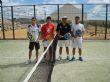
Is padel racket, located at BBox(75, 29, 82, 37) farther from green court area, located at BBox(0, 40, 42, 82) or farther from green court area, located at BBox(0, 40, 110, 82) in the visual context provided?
green court area, located at BBox(0, 40, 42, 82)

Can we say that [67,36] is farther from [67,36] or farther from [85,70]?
[85,70]

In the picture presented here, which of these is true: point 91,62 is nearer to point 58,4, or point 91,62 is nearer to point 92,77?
point 92,77

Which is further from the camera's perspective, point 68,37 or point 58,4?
point 58,4

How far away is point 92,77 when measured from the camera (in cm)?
972

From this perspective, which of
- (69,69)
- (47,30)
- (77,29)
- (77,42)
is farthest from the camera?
(77,42)

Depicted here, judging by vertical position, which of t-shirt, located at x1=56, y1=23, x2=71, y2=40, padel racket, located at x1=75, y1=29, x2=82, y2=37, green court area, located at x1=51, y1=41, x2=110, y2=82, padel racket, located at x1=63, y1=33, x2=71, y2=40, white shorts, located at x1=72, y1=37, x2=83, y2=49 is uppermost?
t-shirt, located at x1=56, y1=23, x2=71, y2=40

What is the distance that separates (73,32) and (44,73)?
4537 millimetres

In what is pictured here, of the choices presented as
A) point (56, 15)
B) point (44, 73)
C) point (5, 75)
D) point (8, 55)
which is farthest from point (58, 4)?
point (44, 73)

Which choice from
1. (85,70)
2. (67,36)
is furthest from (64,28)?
(85,70)

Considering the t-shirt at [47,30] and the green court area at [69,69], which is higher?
the t-shirt at [47,30]

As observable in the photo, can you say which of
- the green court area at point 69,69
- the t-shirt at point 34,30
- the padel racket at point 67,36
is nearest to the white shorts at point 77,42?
the padel racket at point 67,36

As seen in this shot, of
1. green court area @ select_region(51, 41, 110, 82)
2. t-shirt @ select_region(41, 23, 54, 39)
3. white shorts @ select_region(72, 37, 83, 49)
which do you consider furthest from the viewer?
white shorts @ select_region(72, 37, 83, 49)

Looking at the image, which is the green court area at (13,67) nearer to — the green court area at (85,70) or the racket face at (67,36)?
the green court area at (85,70)

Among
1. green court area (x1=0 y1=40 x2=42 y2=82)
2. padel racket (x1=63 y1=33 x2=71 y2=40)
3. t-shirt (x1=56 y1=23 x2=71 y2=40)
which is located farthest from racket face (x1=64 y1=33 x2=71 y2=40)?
green court area (x1=0 y1=40 x2=42 y2=82)
